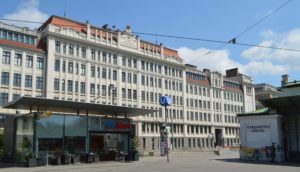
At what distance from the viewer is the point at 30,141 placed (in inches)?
1249

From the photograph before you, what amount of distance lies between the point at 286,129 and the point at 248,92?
8060 centimetres

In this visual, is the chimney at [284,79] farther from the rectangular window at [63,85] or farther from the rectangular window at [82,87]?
the rectangular window at [63,85]

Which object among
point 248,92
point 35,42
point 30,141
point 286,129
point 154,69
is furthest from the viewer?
point 248,92

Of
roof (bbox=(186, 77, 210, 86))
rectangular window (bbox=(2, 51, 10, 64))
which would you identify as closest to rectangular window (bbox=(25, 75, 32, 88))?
rectangular window (bbox=(2, 51, 10, 64))

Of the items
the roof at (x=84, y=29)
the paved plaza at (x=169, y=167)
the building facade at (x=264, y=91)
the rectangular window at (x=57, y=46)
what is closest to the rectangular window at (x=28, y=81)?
the rectangular window at (x=57, y=46)

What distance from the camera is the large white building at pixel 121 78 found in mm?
62719

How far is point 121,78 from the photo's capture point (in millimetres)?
77750

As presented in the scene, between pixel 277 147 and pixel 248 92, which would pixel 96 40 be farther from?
pixel 248 92

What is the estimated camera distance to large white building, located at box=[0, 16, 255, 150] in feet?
206

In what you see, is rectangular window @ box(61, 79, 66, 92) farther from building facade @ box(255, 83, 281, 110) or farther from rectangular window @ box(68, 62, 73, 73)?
building facade @ box(255, 83, 281, 110)

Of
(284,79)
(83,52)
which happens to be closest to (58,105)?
(284,79)

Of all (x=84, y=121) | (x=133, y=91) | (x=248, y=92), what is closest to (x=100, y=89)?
(x=133, y=91)

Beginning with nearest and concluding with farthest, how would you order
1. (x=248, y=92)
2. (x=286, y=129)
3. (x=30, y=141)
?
(x=30, y=141) → (x=286, y=129) → (x=248, y=92)

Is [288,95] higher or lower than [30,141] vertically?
higher
